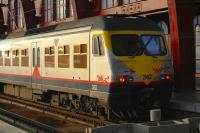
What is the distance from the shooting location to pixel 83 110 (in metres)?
17.3

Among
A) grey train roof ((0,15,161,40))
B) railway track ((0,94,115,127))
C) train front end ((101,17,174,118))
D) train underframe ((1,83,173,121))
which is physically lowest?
railway track ((0,94,115,127))

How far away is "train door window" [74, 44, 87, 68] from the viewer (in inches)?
648

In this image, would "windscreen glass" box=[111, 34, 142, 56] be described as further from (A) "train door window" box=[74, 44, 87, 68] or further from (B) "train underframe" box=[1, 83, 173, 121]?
(A) "train door window" box=[74, 44, 87, 68]

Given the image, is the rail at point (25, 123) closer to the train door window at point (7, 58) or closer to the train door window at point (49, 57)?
the train door window at point (49, 57)

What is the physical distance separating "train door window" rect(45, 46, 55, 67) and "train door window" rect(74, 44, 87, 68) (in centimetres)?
197

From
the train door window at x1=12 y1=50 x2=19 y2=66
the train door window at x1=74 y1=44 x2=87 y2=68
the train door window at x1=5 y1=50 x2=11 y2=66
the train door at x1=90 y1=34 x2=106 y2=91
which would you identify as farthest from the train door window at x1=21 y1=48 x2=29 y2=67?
the train door at x1=90 y1=34 x2=106 y2=91

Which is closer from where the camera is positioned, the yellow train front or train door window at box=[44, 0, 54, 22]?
the yellow train front

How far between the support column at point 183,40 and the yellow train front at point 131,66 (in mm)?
8933

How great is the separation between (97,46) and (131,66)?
122cm

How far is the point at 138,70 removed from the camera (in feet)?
50.7

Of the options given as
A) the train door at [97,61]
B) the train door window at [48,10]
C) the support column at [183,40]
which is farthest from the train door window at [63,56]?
the train door window at [48,10]

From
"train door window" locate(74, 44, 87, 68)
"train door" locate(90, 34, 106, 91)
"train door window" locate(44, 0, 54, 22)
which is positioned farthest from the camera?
"train door window" locate(44, 0, 54, 22)

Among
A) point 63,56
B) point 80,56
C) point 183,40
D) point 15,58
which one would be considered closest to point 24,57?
point 15,58

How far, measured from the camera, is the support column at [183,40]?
25.3 meters
